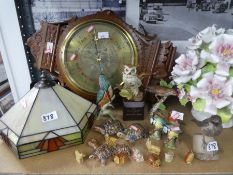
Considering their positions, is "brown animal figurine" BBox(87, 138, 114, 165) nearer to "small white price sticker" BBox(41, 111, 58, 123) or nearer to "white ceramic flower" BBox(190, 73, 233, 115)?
"small white price sticker" BBox(41, 111, 58, 123)

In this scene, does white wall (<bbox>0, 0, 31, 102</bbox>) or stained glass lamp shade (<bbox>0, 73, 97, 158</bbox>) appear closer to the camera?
stained glass lamp shade (<bbox>0, 73, 97, 158</bbox>)

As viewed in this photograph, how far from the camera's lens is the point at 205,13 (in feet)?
3.48

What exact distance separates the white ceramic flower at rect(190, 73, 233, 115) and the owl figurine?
223 millimetres

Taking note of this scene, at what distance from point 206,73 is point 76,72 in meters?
0.47

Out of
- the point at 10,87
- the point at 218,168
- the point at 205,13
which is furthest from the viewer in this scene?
the point at 10,87

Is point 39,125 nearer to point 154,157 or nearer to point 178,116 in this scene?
point 154,157

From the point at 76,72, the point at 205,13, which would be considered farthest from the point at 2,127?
the point at 205,13

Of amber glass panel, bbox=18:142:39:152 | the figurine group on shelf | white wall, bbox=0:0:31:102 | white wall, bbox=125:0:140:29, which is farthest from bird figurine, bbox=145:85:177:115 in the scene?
white wall, bbox=0:0:31:102

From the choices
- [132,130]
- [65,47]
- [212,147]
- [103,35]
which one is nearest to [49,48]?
[65,47]

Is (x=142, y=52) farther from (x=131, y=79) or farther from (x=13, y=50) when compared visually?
(x=13, y=50)

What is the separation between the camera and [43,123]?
74 cm

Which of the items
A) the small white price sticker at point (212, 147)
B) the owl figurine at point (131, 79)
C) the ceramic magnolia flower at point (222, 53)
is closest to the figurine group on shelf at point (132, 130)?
the owl figurine at point (131, 79)

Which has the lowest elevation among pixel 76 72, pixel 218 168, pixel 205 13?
pixel 218 168

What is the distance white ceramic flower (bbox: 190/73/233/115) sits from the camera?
0.70 m
